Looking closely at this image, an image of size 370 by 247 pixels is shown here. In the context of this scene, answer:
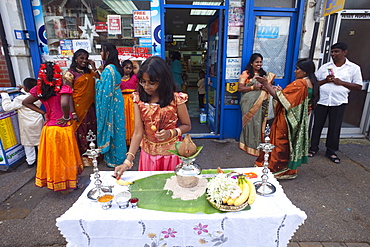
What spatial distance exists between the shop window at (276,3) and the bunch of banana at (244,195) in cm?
398

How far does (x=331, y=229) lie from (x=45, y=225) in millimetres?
3183

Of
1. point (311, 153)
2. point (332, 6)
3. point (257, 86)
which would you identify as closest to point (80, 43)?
point (257, 86)

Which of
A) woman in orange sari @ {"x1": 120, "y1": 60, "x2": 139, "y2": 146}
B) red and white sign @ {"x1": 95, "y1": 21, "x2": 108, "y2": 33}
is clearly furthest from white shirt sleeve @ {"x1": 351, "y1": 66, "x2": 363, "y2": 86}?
red and white sign @ {"x1": 95, "y1": 21, "x2": 108, "y2": 33}

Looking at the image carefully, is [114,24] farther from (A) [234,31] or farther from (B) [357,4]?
(B) [357,4]

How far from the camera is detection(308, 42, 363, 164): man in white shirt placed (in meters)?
3.71

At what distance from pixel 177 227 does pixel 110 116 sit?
2.51 metres

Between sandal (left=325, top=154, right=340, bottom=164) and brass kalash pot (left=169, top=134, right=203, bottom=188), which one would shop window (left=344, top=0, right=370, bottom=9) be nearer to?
sandal (left=325, top=154, right=340, bottom=164)

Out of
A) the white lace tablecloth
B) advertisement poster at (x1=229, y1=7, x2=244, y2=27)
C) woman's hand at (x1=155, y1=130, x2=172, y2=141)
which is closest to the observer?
the white lace tablecloth

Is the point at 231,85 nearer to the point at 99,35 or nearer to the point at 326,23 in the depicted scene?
the point at 326,23

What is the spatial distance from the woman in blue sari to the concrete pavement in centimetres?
44

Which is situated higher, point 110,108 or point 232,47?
point 232,47

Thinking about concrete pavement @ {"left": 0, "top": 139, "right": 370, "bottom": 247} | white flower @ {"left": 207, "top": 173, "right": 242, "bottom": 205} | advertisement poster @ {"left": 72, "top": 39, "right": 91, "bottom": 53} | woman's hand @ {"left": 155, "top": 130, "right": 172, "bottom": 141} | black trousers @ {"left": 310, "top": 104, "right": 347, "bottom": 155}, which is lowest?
concrete pavement @ {"left": 0, "top": 139, "right": 370, "bottom": 247}

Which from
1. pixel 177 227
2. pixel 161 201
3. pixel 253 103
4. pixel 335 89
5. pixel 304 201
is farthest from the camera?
pixel 253 103

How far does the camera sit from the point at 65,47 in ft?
13.9
